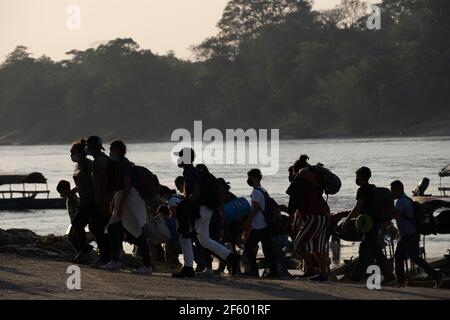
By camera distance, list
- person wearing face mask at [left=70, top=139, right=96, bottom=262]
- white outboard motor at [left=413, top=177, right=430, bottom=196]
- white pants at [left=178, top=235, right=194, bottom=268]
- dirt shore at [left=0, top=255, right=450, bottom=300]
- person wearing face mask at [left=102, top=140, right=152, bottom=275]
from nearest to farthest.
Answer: dirt shore at [left=0, top=255, right=450, bottom=300]
person wearing face mask at [left=102, top=140, right=152, bottom=275]
white pants at [left=178, top=235, right=194, bottom=268]
person wearing face mask at [left=70, top=139, right=96, bottom=262]
white outboard motor at [left=413, top=177, right=430, bottom=196]

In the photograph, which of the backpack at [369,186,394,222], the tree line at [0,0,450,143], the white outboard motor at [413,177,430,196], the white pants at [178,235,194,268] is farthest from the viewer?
the tree line at [0,0,450,143]

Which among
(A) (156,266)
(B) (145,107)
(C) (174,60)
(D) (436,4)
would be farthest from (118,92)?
(A) (156,266)

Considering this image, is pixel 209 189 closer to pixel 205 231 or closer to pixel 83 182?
pixel 205 231

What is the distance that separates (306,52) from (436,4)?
1620 cm

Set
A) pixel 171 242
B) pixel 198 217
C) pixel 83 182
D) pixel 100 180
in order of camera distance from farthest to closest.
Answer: pixel 171 242, pixel 83 182, pixel 100 180, pixel 198 217

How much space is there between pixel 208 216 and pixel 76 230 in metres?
1.95

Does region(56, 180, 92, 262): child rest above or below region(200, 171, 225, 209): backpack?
below

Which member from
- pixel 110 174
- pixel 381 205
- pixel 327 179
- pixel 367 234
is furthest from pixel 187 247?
pixel 381 205

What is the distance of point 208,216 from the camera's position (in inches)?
568

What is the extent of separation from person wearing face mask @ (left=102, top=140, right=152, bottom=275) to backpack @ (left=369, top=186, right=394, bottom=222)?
2514mm

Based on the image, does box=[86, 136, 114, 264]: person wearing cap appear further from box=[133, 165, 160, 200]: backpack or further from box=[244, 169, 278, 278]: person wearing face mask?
box=[244, 169, 278, 278]: person wearing face mask

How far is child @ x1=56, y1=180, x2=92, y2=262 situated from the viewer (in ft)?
50.9

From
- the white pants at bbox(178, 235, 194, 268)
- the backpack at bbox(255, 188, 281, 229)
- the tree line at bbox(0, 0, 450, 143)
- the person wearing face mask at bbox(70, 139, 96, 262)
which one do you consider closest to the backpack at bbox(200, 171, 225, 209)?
the white pants at bbox(178, 235, 194, 268)
